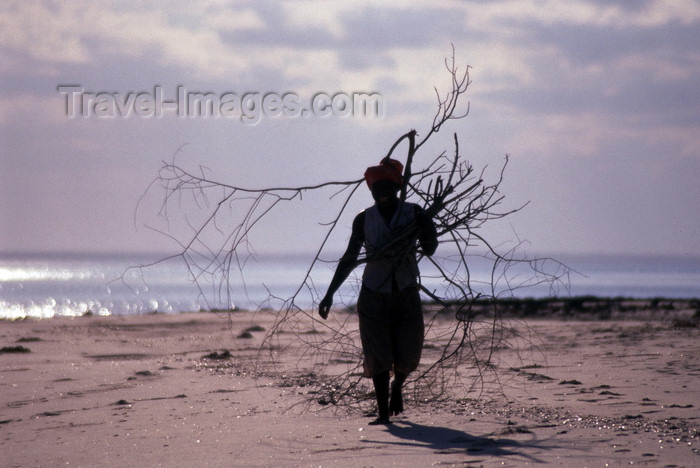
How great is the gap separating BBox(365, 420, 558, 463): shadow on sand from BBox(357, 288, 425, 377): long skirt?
43 centimetres

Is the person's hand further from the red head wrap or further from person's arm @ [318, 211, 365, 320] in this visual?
the red head wrap

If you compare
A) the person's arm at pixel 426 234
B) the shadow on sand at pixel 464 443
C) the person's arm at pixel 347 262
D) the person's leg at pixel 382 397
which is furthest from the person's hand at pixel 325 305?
the shadow on sand at pixel 464 443

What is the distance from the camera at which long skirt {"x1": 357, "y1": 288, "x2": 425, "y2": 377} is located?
479 centimetres

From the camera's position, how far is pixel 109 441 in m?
4.43

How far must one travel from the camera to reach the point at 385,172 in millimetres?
4898

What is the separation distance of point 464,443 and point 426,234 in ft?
4.36

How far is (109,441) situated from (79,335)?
24.0 feet

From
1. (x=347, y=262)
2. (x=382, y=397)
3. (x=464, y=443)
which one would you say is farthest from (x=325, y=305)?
(x=464, y=443)

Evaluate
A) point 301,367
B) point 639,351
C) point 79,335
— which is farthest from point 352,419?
point 79,335

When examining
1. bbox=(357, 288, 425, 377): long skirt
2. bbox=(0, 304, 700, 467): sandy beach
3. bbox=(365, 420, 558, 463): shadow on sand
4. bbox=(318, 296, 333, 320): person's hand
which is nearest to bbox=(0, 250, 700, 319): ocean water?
bbox=(318, 296, 333, 320): person's hand

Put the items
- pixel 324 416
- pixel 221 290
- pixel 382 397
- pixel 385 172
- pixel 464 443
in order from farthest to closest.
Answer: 1. pixel 221 290
2. pixel 324 416
3. pixel 385 172
4. pixel 382 397
5. pixel 464 443

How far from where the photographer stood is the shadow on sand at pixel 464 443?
3.74m

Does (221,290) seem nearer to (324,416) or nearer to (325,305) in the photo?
(324,416)

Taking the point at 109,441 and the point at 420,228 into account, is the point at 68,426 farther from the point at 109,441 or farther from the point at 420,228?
the point at 420,228
